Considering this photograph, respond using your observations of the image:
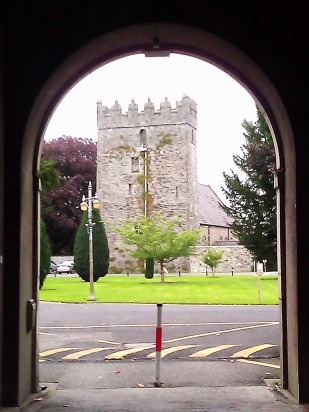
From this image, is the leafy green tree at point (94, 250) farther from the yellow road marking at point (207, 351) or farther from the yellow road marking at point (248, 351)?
the yellow road marking at point (248, 351)

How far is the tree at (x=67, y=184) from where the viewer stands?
54.8 metres

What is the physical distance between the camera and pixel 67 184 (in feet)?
185

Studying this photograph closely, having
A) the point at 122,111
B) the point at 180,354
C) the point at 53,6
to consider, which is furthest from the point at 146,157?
the point at 53,6

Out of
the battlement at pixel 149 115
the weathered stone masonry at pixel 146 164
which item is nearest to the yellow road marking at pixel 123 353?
the weathered stone masonry at pixel 146 164

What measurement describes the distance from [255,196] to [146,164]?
20875 mm

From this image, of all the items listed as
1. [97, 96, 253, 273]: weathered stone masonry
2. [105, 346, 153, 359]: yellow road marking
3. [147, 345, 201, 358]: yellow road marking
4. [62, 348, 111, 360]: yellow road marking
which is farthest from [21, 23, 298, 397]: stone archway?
[97, 96, 253, 273]: weathered stone masonry

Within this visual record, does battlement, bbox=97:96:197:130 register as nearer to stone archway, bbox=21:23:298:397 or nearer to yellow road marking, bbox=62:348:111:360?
yellow road marking, bbox=62:348:111:360

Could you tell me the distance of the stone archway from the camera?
279 inches

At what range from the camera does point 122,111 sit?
57188mm

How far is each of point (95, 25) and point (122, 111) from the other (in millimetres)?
50800

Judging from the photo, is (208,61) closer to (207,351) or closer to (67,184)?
(207,351)

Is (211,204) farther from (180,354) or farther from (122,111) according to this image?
(180,354)

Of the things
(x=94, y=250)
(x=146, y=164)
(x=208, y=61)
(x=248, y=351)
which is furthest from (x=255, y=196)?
(x=208, y=61)

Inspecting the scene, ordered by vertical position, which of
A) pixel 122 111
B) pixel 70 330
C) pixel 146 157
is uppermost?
pixel 122 111
